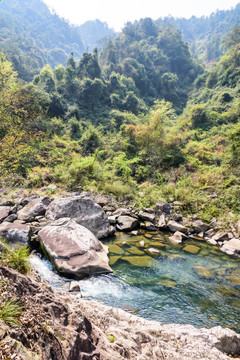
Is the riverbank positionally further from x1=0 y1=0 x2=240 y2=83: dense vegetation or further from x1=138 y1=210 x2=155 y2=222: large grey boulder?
x1=0 y1=0 x2=240 y2=83: dense vegetation

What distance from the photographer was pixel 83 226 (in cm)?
830

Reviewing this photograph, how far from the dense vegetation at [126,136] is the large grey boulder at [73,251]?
2925 millimetres

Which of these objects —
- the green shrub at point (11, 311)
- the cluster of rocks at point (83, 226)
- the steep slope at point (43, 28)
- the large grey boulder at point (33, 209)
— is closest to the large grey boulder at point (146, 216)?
the cluster of rocks at point (83, 226)

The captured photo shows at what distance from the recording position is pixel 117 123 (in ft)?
92.8

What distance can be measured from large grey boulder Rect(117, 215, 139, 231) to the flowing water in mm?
1309

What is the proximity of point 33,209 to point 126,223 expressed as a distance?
4561 millimetres

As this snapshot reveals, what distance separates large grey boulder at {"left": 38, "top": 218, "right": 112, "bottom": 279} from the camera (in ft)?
19.2

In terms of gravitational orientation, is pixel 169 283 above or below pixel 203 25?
below

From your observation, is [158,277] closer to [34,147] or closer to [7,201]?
[7,201]

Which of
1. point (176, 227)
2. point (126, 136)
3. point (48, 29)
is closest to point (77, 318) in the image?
point (176, 227)

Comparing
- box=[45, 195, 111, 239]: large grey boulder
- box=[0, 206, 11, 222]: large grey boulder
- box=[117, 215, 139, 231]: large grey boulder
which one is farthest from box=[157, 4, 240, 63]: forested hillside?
box=[0, 206, 11, 222]: large grey boulder

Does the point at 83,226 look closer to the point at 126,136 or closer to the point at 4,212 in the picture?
the point at 4,212

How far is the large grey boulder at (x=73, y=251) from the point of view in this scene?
19.2ft

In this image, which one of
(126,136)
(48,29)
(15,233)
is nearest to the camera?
(15,233)
